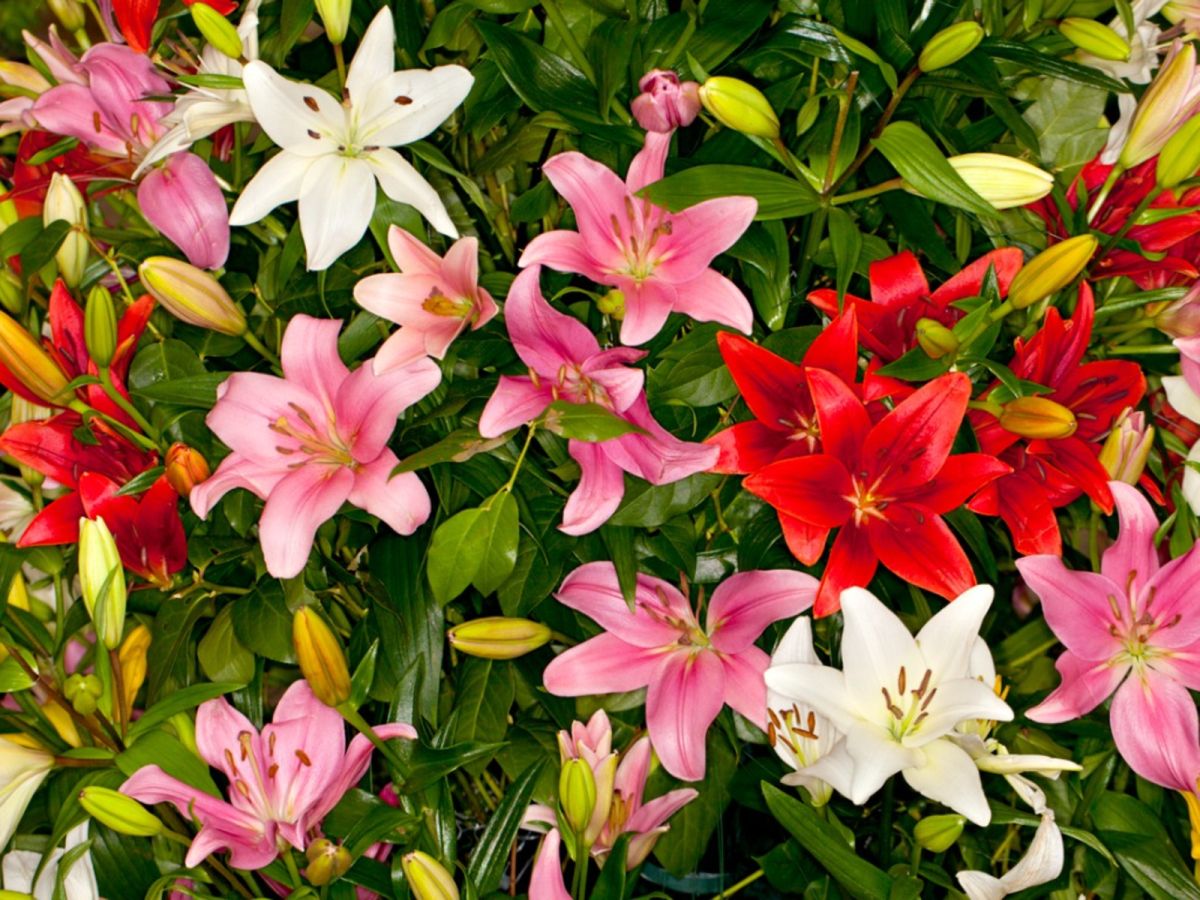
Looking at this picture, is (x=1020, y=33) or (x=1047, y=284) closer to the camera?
(x=1047, y=284)

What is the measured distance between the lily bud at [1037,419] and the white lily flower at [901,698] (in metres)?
0.07

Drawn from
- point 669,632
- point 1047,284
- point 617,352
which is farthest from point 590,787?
point 1047,284

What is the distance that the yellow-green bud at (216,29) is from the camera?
1.90 feet

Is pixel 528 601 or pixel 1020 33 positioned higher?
pixel 1020 33

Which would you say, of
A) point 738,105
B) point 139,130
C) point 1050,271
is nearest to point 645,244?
point 738,105

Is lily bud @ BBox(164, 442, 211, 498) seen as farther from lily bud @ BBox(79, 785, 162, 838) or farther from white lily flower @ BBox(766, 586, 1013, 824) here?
white lily flower @ BBox(766, 586, 1013, 824)

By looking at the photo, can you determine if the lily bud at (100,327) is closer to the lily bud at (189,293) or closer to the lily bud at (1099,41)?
the lily bud at (189,293)

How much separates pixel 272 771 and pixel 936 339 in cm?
36

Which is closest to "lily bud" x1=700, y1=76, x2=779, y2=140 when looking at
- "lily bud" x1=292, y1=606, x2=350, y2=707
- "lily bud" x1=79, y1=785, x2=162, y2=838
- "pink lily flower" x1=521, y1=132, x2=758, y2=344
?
"pink lily flower" x1=521, y1=132, x2=758, y2=344

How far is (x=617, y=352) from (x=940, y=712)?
21 centimetres

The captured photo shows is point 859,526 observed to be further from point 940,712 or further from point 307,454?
point 307,454

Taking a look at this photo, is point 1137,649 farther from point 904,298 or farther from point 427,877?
point 427,877

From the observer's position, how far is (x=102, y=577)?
1.90 ft

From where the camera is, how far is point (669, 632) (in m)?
0.61
